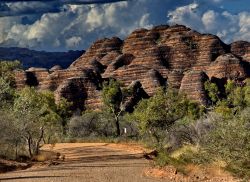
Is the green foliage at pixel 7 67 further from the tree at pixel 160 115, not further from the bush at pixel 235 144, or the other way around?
the bush at pixel 235 144

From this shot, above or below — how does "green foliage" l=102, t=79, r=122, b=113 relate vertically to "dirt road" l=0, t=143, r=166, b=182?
above

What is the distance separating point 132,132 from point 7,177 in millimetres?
48832

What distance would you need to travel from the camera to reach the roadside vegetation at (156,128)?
22.2 m

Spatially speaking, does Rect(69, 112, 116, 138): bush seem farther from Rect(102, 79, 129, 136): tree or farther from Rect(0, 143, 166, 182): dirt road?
Rect(0, 143, 166, 182): dirt road

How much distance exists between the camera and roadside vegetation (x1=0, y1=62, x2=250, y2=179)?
2219 centimetres

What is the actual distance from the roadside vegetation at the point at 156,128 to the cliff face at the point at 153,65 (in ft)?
134

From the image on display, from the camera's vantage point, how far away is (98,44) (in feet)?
586

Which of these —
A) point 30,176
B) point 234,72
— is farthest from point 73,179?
point 234,72

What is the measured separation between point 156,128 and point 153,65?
4163 inches

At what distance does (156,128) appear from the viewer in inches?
1941

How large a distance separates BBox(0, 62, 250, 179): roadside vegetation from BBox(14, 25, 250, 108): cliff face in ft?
134

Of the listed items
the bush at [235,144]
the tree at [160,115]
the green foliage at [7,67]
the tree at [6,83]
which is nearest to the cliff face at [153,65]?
the green foliage at [7,67]

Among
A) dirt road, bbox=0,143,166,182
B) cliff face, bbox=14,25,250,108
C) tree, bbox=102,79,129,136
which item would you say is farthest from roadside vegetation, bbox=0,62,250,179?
cliff face, bbox=14,25,250,108

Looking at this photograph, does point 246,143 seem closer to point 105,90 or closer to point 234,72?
point 105,90
